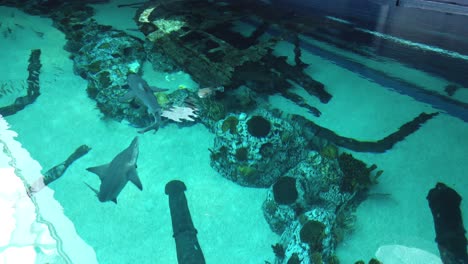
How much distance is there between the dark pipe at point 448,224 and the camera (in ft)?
11.4

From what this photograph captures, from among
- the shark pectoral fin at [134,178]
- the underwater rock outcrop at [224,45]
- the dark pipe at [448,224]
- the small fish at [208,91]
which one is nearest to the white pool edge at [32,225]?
the shark pectoral fin at [134,178]

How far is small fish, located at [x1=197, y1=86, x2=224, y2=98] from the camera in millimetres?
5645

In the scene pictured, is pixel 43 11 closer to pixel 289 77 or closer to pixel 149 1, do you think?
pixel 149 1

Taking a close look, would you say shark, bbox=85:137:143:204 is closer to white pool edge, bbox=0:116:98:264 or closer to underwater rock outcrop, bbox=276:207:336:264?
white pool edge, bbox=0:116:98:264

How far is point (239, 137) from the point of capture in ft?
14.7

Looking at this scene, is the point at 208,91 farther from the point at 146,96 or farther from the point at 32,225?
the point at 32,225

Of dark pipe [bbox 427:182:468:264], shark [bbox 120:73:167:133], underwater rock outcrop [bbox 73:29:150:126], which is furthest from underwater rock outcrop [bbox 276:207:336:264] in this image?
underwater rock outcrop [bbox 73:29:150:126]

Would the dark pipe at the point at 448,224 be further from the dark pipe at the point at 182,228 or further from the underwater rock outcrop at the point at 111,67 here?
the underwater rock outcrop at the point at 111,67

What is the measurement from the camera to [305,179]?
417 cm

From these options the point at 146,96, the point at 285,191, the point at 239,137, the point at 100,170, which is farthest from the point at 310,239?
the point at 146,96

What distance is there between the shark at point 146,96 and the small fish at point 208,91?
833 millimetres

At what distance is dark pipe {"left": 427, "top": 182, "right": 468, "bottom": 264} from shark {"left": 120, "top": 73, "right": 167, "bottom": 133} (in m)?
4.07

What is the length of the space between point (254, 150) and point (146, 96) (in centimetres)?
192

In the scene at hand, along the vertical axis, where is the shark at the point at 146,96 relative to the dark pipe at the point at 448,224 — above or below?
above
